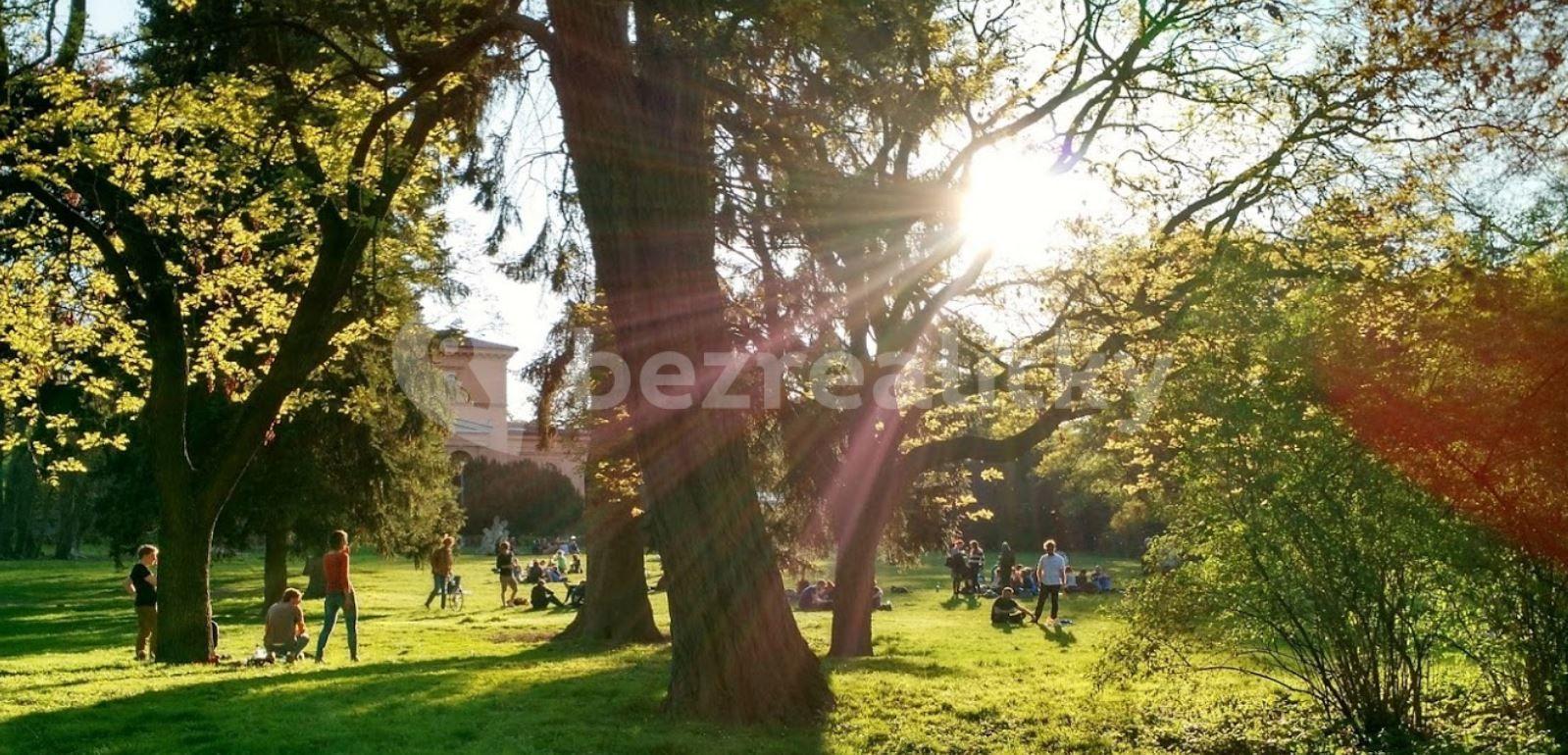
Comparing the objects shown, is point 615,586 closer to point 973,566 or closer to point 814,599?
point 814,599

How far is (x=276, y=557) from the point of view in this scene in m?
27.1

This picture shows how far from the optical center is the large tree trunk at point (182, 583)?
14.7m

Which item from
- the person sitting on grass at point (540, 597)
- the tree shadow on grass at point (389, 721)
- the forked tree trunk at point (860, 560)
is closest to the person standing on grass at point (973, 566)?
the person sitting on grass at point (540, 597)

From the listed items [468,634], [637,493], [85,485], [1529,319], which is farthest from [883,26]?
[85,485]

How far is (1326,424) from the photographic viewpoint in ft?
28.2

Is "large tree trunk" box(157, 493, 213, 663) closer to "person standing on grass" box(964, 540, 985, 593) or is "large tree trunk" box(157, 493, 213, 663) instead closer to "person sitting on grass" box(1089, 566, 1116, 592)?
"person standing on grass" box(964, 540, 985, 593)

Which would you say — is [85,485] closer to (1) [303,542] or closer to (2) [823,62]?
(1) [303,542]

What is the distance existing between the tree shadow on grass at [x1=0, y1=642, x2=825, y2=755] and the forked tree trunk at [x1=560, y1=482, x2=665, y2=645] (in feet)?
23.3

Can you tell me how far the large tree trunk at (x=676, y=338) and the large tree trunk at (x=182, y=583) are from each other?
714 centimetres

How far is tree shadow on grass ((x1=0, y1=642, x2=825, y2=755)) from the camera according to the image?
30.5 feet

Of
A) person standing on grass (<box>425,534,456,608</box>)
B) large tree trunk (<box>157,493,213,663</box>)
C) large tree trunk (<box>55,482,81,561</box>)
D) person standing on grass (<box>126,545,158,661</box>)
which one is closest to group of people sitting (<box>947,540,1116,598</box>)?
person standing on grass (<box>425,534,456,608</box>)

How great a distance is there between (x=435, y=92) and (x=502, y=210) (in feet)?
11.4

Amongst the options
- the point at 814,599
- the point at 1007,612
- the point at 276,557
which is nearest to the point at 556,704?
the point at 1007,612

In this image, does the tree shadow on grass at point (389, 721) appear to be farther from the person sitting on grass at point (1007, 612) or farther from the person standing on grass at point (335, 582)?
the person sitting on grass at point (1007, 612)
